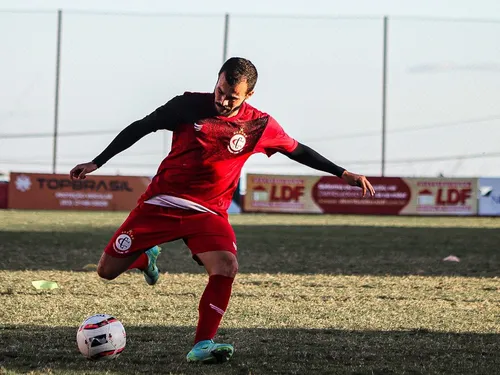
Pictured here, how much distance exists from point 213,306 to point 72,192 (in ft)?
91.4

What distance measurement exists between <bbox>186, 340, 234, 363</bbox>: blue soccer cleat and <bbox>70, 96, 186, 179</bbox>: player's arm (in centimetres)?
140

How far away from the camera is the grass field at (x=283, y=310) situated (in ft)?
19.8

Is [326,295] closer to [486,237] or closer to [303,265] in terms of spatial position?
[303,265]

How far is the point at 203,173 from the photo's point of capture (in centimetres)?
638

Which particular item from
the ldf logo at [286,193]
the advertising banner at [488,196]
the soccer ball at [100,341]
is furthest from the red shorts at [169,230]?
the advertising banner at [488,196]

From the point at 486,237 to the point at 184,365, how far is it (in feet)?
53.3

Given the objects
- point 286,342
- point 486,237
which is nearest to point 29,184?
point 486,237

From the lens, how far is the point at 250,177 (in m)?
33.7

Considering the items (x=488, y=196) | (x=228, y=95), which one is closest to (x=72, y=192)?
(x=488, y=196)

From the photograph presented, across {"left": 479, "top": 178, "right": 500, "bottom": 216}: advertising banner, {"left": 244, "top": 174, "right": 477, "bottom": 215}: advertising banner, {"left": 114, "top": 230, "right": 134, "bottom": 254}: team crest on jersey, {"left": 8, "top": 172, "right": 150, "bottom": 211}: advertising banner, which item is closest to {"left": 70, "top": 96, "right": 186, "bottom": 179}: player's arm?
{"left": 114, "top": 230, "right": 134, "bottom": 254}: team crest on jersey

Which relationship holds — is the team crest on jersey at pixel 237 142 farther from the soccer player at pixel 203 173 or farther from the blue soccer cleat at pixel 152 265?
the blue soccer cleat at pixel 152 265

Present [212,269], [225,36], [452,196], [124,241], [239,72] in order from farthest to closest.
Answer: [225,36], [452,196], [124,241], [212,269], [239,72]

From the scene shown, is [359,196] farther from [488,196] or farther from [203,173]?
[203,173]

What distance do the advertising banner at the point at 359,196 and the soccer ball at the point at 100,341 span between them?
2733 centimetres
